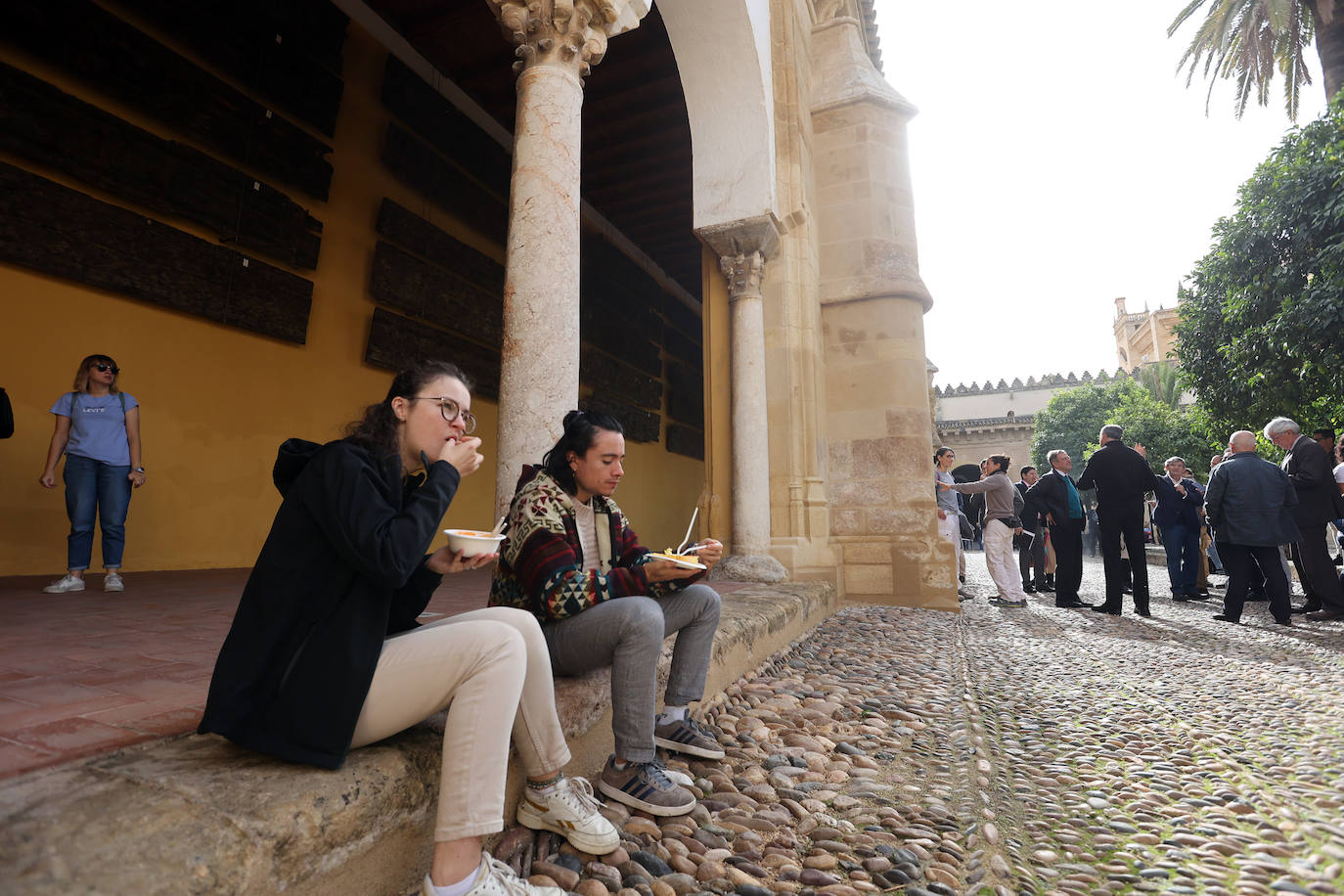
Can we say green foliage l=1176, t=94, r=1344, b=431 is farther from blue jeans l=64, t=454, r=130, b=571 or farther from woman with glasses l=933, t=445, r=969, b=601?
blue jeans l=64, t=454, r=130, b=571

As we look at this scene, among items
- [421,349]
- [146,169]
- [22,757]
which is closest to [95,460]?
[146,169]

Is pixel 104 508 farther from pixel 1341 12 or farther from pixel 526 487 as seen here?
pixel 1341 12

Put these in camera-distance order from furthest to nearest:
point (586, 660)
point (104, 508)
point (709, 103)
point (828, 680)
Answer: point (709, 103), point (104, 508), point (828, 680), point (586, 660)

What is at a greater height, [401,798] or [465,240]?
[465,240]

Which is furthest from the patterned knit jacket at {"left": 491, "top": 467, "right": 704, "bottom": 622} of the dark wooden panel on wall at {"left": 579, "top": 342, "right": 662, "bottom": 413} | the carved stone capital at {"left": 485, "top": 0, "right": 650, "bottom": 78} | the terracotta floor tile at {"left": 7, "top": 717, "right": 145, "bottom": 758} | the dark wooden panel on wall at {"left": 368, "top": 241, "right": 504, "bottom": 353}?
the dark wooden panel on wall at {"left": 579, "top": 342, "right": 662, "bottom": 413}

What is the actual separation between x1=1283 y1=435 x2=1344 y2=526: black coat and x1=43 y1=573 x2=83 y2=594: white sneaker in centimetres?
922

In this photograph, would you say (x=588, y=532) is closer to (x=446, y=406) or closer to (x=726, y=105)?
(x=446, y=406)

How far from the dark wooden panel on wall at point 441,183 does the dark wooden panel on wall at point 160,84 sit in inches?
33.6

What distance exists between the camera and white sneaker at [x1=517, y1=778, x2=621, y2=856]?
1.64 meters

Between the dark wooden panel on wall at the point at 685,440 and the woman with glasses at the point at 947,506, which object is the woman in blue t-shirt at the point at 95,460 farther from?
the dark wooden panel on wall at the point at 685,440

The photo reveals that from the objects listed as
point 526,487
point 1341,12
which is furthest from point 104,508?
point 1341,12

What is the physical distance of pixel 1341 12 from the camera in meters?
9.74

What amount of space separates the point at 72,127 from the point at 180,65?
0.99 meters

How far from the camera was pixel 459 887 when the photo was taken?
4.25 ft
